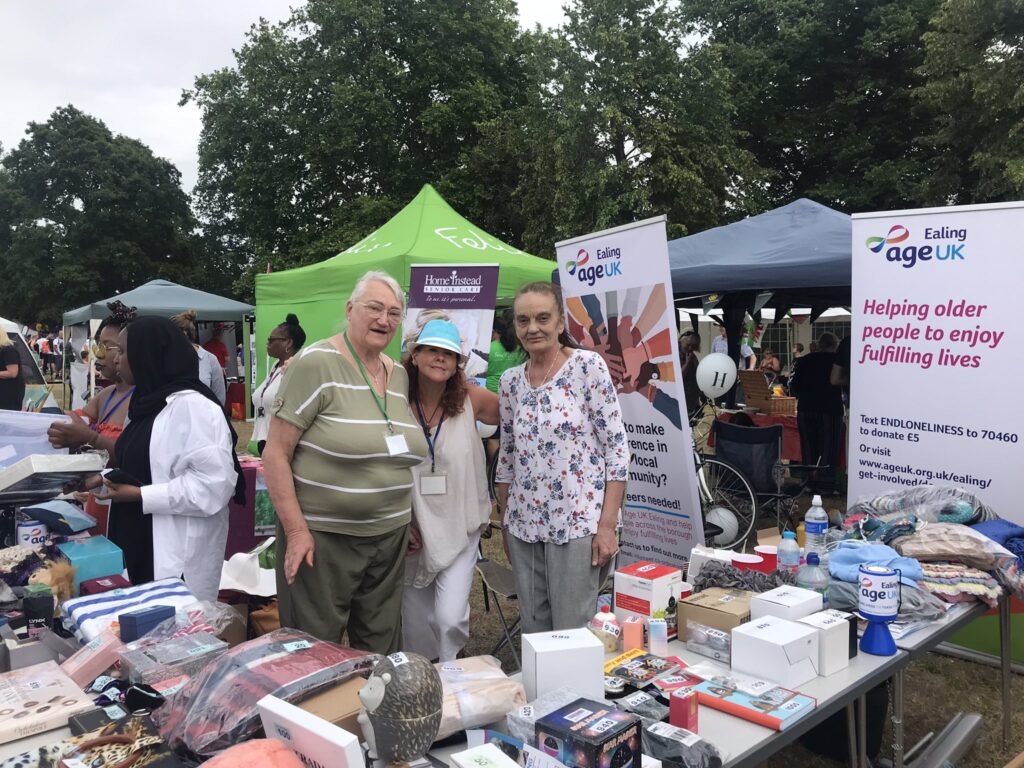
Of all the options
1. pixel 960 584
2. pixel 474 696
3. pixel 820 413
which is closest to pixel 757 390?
pixel 820 413

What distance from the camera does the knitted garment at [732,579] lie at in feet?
7.22

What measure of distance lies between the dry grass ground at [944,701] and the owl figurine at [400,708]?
1984mm

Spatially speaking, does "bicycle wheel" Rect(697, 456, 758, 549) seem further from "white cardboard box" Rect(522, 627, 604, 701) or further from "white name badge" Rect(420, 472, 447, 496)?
"white cardboard box" Rect(522, 627, 604, 701)

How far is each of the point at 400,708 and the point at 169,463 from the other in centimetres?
153

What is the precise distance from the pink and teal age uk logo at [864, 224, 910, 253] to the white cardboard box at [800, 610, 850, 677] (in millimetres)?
2153

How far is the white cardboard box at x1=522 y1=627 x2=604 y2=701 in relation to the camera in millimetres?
1529

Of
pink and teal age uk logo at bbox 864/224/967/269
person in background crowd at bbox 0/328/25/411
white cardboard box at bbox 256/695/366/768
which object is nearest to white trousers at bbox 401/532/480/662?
white cardboard box at bbox 256/695/366/768

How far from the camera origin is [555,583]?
7.83ft

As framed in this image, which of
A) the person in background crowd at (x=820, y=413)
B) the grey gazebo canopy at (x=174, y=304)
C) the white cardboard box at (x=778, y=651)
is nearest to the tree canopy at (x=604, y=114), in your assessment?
the grey gazebo canopy at (x=174, y=304)

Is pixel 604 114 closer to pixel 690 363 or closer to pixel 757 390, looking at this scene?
pixel 690 363

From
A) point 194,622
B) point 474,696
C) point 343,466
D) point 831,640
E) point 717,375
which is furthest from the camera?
point 717,375

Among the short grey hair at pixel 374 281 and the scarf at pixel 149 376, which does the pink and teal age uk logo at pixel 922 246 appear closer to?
the short grey hair at pixel 374 281

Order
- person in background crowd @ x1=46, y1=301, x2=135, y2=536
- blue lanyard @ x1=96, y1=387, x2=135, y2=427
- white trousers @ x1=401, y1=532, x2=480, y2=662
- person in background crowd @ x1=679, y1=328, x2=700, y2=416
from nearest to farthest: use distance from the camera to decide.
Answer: white trousers @ x1=401, y1=532, x2=480, y2=662 → person in background crowd @ x1=46, y1=301, x2=135, y2=536 → blue lanyard @ x1=96, y1=387, x2=135, y2=427 → person in background crowd @ x1=679, y1=328, x2=700, y2=416

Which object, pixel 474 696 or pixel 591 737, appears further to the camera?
pixel 474 696
